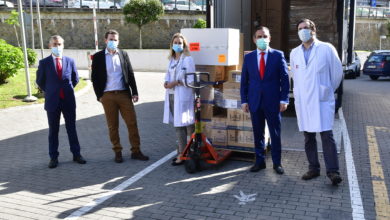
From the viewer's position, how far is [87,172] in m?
6.09

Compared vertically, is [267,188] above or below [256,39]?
below

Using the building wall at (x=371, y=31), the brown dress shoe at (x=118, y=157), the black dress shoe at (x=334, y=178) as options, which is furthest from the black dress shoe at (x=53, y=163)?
the building wall at (x=371, y=31)

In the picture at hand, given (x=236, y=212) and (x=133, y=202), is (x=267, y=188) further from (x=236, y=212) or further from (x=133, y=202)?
(x=133, y=202)

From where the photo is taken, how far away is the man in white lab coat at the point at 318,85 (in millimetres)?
5148

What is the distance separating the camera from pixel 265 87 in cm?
555

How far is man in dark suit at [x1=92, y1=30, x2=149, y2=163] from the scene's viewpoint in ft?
20.5

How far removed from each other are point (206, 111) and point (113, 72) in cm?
155

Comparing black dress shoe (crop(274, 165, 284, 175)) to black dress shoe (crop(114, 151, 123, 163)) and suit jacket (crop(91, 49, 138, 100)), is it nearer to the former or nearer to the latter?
black dress shoe (crop(114, 151, 123, 163))

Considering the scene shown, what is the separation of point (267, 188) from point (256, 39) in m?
1.98

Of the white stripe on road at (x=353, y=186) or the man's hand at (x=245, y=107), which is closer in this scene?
the white stripe on road at (x=353, y=186)

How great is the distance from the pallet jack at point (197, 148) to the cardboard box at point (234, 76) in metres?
0.37

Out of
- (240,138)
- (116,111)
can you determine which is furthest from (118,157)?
(240,138)

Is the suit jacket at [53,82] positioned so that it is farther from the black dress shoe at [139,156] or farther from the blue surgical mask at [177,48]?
the blue surgical mask at [177,48]

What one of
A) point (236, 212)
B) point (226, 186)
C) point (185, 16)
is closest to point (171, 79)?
point (226, 186)
